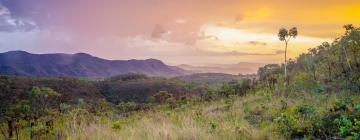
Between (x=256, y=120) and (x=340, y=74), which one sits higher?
(x=340, y=74)

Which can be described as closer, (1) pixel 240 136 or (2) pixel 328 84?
(1) pixel 240 136

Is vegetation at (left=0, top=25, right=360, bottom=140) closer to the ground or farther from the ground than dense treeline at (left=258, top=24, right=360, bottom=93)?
closer to the ground

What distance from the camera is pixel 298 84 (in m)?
14.5

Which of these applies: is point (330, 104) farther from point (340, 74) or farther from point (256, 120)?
point (340, 74)

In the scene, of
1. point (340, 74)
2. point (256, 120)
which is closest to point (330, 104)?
point (256, 120)

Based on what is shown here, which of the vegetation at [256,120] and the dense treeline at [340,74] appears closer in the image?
the vegetation at [256,120]

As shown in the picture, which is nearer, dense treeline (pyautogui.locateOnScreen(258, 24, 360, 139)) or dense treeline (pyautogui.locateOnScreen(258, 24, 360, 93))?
dense treeline (pyautogui.locateOnScreen(258, 24, 360, 139))

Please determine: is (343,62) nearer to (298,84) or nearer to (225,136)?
(298,84)

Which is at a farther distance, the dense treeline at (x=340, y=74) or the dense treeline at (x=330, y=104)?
the dense treeline at (x=340, y=74)

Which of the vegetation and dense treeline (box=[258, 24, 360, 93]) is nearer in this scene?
the vegetation

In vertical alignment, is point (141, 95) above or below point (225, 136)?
below

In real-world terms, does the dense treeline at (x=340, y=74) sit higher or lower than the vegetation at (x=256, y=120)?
higher

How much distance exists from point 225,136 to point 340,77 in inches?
333

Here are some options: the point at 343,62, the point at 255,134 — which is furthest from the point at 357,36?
the point at 255,134
